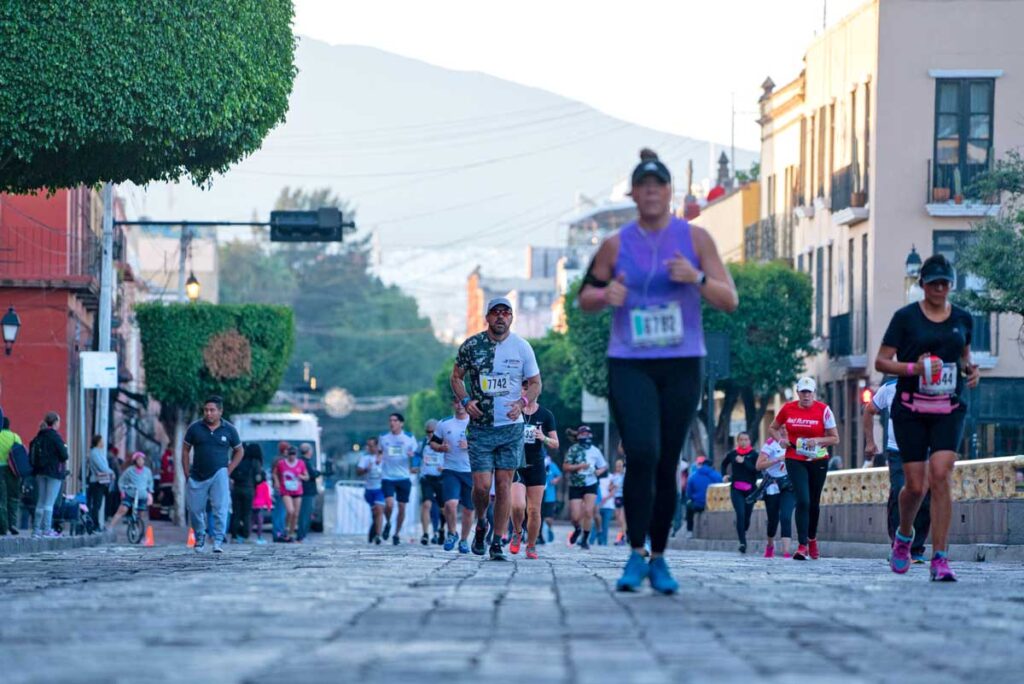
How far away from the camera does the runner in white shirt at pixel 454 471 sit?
2438cm

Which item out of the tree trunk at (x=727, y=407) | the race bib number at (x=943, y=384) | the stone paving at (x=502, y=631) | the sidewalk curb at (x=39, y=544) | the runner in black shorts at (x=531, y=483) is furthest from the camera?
the tree trunk at (x=727, y=407)

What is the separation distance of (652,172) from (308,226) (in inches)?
1036

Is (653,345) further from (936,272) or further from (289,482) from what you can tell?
(289,482)

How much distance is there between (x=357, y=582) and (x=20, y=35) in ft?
40.9

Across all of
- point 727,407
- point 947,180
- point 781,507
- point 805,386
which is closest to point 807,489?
point 805,386

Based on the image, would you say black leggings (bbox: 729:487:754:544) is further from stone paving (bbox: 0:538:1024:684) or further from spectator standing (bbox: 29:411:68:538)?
stone paving (bbox: 0:538:1024:684)

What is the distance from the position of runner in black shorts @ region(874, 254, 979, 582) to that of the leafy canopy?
142 feet

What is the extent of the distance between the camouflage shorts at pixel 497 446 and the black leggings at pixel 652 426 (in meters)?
6.31

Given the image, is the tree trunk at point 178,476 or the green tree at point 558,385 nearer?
the tree trunk at point 178,476

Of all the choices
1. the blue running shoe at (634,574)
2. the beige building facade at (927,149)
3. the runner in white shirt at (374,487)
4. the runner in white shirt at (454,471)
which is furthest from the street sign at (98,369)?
the blue running shoe at (634,574)

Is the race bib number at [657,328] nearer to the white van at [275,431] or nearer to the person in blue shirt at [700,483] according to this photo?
the person in blue shirt at [700,483]

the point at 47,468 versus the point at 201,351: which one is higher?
the point at 201,351

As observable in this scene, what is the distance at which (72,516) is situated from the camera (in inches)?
1310

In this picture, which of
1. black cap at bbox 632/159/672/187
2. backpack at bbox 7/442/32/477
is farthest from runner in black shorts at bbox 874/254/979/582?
backpack at bbox 7/442/32/477
